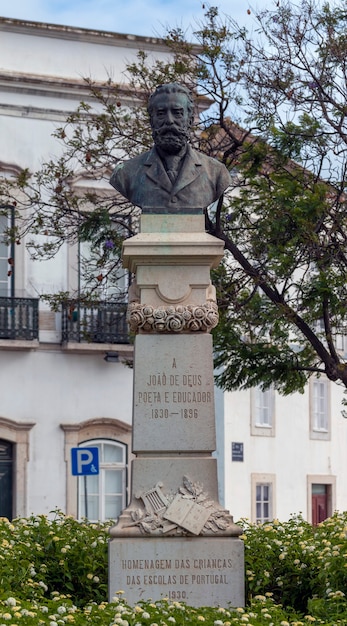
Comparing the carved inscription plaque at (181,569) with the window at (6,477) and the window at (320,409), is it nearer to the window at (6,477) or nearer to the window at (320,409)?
the window at (6,477)

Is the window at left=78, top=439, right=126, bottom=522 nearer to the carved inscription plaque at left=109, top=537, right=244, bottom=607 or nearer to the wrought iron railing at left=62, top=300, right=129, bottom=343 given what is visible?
the wrought iron railing at left=62, top=300, right=129, bottom=343

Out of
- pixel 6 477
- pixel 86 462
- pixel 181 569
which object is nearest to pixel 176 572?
pixel 181 569

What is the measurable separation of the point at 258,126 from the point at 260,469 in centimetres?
1331

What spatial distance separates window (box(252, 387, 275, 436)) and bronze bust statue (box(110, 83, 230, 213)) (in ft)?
63.6

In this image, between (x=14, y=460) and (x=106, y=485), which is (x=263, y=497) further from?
(x=14, y=460)

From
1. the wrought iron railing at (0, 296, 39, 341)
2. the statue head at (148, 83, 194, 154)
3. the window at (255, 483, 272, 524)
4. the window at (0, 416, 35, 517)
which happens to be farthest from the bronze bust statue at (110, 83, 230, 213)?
the window at (255, 483, 272, 524)

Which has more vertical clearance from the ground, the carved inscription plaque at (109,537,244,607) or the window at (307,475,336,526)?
the window at (307,475,336,526)

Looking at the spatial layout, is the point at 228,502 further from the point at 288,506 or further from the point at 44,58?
the point at 44,58

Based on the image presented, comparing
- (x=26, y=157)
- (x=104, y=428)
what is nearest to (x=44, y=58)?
(x=26, y=157)

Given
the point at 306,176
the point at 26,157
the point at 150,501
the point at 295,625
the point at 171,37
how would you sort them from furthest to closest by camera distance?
the point at 26,157, the point at 171,37, the point at 306,176, the point at 150,501, the point at 295,625

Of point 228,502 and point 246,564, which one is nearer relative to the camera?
point 246,564

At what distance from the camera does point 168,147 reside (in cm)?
1287

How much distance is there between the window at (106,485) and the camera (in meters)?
28.6

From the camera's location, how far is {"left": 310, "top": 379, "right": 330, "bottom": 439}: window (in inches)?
1339
